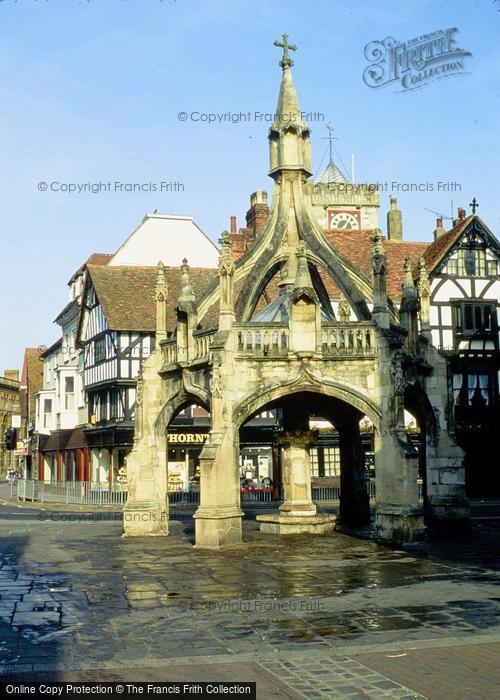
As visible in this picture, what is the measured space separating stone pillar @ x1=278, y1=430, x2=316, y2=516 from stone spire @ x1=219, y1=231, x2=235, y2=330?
4088 mm

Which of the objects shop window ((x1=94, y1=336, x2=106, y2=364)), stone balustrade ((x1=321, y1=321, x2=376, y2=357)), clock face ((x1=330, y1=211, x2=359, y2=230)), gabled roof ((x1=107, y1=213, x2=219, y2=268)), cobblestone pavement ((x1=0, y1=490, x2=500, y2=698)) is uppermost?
clock face ((x1=330, y1=211, x2=359, y2=230))

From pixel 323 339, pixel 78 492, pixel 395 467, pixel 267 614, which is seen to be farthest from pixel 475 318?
pixel 267 614

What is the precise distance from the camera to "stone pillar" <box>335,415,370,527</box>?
24.5 meters

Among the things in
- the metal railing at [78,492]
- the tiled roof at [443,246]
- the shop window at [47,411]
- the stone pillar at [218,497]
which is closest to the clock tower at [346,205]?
the tiled roof at [443,246]

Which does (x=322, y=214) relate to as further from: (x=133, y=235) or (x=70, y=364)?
(x=70, y=364)

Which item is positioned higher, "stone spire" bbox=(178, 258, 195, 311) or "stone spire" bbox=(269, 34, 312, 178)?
"stone spire" bbox=(269, 34, 312, 178)

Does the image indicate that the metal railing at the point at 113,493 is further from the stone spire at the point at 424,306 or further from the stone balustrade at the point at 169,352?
the stone balustrade at the point at 169,352

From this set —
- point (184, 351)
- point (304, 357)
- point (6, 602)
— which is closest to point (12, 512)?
point (184, 351)

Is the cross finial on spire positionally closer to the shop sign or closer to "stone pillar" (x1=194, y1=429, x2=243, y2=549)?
"stone pillar" (x1=194, y1=429, x2=243, y2=549)

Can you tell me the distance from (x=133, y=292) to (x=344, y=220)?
2507 cm

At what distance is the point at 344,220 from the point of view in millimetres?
68188

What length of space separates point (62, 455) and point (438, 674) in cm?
5228

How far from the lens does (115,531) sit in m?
24.9

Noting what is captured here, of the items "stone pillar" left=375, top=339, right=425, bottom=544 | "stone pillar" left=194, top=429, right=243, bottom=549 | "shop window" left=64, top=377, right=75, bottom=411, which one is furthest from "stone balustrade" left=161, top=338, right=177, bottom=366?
"shop window" left=64, top=377, right=75, bottom=411
